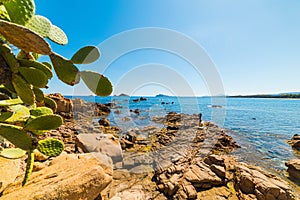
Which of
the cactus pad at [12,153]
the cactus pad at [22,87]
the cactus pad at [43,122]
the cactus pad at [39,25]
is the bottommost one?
the cactus pad at [12,153]

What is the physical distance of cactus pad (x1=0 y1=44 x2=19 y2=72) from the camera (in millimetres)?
950

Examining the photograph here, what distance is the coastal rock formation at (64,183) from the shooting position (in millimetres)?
1898

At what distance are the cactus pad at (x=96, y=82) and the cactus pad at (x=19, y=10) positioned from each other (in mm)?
431

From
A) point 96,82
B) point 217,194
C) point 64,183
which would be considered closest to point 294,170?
point 217,194

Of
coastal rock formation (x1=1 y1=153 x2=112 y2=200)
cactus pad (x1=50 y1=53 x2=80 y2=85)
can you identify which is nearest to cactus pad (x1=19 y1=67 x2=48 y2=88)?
cactus pad (x1=50 y1=53 x2=80 y2=85)

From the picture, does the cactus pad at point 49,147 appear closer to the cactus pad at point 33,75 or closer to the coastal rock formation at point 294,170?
the cactus pad at point 33,75

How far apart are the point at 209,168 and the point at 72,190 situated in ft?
14.1

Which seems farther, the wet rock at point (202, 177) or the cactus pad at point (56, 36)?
the wet rock at point (202, 177)

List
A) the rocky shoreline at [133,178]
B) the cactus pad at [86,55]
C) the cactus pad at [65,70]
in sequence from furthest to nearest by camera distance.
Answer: the rocky shoreline at [133,178], the cactus pad at [86,55], the cactus pad at [65,70]

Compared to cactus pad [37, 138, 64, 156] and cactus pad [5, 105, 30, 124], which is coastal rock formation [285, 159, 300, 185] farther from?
cactus pad [5, 105, 30, 124]

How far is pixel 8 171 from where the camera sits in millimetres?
2303

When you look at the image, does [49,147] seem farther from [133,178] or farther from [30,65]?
[133,178]

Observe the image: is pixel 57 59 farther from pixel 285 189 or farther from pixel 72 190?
pixel 285 189

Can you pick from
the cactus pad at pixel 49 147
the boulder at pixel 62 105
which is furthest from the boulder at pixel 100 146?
the boulder at pixel 62 105
